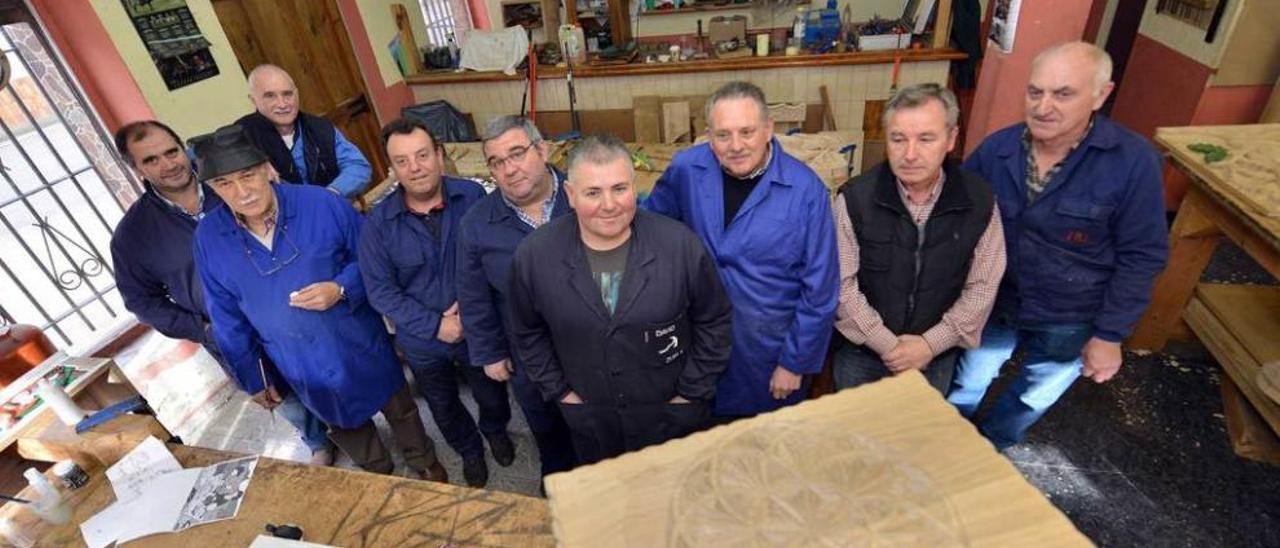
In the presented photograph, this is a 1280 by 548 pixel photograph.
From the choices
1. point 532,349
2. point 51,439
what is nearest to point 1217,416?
point 532,349

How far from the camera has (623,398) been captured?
6.21 feet

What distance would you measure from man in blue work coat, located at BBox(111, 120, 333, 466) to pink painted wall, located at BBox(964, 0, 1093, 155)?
14.2 feet

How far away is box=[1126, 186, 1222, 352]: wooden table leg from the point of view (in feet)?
8.54

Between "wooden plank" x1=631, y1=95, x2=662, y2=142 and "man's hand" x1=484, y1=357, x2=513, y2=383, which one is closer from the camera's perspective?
"man's hand" x1=484, y1=357, x2=513, y2=383

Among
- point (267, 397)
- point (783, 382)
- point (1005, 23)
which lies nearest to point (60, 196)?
point (267, 397)

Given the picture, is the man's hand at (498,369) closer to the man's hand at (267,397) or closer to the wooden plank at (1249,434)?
the man's hand at (267,397)

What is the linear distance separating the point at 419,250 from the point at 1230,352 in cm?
350

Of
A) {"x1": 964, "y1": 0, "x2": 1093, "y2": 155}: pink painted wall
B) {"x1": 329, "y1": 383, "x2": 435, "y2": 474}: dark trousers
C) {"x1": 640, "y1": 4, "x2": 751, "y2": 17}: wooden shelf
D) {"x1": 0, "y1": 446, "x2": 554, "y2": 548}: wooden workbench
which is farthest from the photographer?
{"x1": 640, "y1": 4, "x2": 751, "y2": 17}: wooden shelf

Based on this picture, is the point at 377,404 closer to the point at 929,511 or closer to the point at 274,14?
the point at 929,511

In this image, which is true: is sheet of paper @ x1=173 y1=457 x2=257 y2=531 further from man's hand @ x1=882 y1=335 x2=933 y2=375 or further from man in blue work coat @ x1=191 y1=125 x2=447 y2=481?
man's hand @ x1=882 y1=335 x2=933 y2=375

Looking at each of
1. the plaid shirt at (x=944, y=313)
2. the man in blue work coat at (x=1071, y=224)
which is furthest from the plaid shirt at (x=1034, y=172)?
the plaid shirt at (x=944, y=313)

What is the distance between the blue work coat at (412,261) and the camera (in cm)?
208

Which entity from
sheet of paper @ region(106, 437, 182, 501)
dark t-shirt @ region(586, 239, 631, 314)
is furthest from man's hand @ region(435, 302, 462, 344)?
sheet of paper @ region(106, 437, 182, 501)

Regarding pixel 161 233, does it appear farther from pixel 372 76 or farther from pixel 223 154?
pixel 372 76
